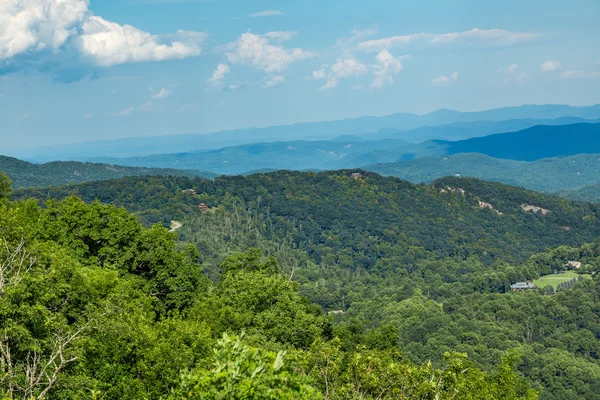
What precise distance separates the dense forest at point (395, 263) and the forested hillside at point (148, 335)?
1.44ft

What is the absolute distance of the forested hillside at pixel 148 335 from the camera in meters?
11.1

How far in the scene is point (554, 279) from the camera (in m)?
140

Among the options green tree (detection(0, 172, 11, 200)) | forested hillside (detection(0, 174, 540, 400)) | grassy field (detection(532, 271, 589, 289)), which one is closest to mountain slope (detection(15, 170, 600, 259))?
grassy field (detection(532, 271, 589, 289))

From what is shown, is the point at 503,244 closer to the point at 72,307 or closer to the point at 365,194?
the point at 365,194

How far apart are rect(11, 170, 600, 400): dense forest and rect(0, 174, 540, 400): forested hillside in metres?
0.44

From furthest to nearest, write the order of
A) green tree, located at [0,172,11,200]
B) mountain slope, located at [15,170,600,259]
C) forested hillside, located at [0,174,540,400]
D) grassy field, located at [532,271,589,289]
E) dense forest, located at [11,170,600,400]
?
mountain slope, located at [15,170,600,259] < grassy field, located at [532,271,589,289] < dense forest, located at [11,170,600,400] < green tree, located at [0,172,11,200] < forested hillside, located at [0,174,540,400]

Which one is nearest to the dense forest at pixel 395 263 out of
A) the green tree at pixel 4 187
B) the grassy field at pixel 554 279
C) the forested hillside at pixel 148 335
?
the forested hillside at pixel 148 335

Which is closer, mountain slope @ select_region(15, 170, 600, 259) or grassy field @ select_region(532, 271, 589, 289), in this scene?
grassy field @ select_region(532, 271, 589, 289)

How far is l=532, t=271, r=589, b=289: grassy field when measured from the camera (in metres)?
136

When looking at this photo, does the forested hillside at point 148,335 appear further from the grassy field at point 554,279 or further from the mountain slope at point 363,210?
the grassy field at point 554,279

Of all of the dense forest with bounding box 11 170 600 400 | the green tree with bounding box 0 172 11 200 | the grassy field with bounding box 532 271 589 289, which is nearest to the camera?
the green tree with bounding box 0 172 11 200

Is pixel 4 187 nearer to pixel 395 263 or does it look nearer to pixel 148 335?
pixel 148 335

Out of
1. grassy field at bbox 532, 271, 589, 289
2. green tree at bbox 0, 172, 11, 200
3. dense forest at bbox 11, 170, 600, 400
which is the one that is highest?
green tree at bbox 0, 172, 11, 200

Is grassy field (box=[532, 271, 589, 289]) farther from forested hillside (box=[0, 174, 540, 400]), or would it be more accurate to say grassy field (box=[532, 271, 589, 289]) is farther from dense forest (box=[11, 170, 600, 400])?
forested hillside (box=[0, 174, 540, 400])
